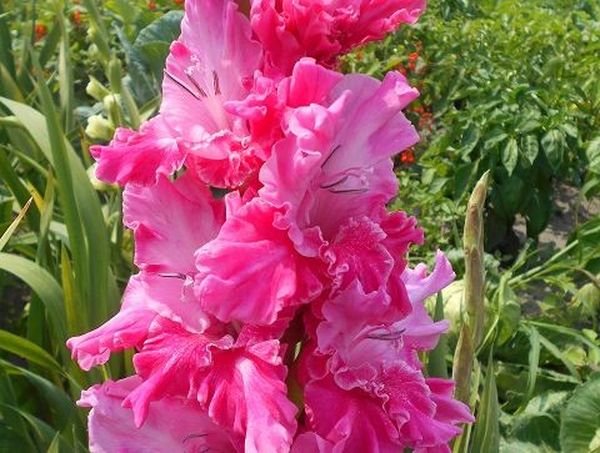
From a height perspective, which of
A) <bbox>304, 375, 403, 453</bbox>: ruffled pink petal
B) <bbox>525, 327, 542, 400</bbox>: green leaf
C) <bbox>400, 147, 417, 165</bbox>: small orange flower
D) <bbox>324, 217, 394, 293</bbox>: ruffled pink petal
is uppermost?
<bbox>324, 217, 394, 293</bbox>: ruffled pink petal

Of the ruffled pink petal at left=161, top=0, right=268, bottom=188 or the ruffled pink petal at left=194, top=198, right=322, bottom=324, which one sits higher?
the ruffled pink petal at left=161, top=0, right=268, bottom=188

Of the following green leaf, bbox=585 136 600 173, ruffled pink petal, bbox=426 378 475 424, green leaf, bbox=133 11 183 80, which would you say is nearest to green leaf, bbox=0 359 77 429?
ruffled pink petal, bbox=426 378 475 424

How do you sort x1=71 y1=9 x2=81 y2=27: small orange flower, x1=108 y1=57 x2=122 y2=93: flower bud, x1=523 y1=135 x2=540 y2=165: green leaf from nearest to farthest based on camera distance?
x1=108 y1=57 x2=122 y2=93: flower bud
x1=523 y1=135 x2=540 y2=165: green leaf
x1=71 y1=9 x2=81 y2=27: small orange flower

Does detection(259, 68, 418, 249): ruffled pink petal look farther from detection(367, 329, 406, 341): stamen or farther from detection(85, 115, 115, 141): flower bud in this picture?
detection(85, 115, 115, 141): flower bud

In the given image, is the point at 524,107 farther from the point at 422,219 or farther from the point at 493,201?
the point at 422,219

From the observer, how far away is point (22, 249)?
1995 millimetres

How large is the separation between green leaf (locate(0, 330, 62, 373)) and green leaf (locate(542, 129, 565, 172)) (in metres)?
1.88

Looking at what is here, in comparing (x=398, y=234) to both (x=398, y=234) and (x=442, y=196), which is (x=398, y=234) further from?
(x=442, y=196)

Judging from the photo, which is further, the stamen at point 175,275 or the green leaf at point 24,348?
the green leaf at point 24,348

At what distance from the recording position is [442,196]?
307cm

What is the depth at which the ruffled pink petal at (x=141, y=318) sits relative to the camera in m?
0.91

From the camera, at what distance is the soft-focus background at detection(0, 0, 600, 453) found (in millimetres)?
1599

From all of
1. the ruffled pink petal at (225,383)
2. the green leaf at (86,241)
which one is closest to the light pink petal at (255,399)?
the ruffled pink petal at (225,383)

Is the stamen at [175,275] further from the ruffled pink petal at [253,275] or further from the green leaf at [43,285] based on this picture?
the green leaf at [43,285]
